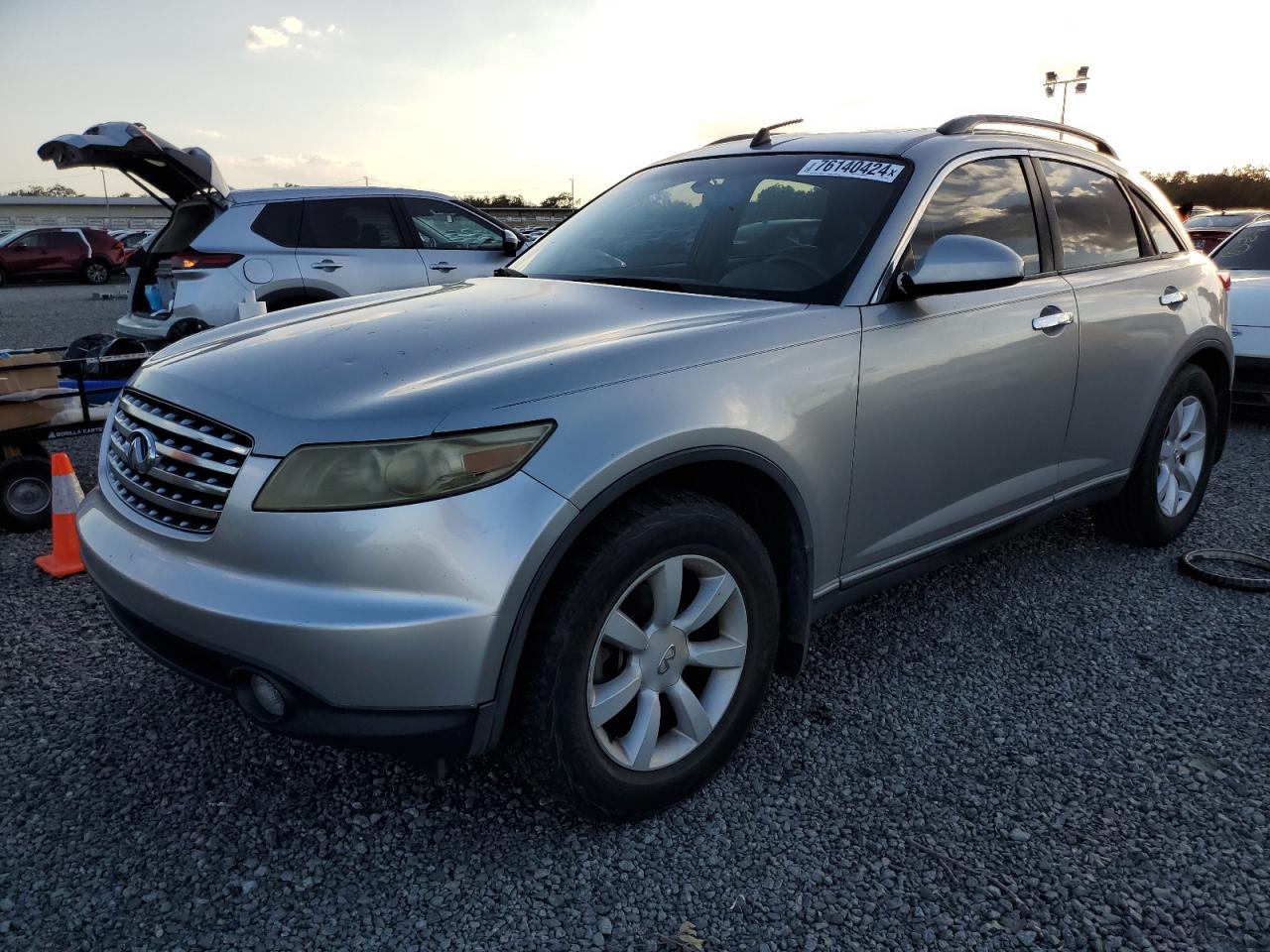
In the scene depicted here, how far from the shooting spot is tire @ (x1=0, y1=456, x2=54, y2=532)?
15.3ft

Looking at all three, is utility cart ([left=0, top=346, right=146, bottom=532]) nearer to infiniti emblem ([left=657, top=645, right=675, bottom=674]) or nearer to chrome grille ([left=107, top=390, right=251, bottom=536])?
chrome grille ([left=107, top=390, right=251, bottom=536])

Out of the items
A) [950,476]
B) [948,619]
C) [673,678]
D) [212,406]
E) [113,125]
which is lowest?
[948,619]

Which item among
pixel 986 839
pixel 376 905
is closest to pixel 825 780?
pixel 986 839

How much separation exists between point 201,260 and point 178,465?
5.49m

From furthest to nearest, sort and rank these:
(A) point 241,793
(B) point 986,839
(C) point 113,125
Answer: (C) point 113,125, (A) point 241,793, (B) point 986,839

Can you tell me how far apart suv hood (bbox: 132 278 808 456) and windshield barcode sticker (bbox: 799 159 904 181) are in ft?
2.31

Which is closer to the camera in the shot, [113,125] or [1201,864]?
[1201,864]

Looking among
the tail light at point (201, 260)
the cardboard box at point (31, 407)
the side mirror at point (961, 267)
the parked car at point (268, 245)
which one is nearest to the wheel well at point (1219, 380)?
the side mirror at point (961, 267)

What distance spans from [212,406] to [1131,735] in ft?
9.01

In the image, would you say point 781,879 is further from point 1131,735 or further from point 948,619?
point 948,619

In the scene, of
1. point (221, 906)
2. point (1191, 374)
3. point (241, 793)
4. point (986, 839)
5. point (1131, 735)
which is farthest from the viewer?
point (1191, 374)

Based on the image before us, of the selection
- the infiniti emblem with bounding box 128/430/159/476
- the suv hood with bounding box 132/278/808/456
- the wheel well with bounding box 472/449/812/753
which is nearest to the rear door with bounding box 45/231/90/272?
the suv hood with bounding box 132/278/808/456

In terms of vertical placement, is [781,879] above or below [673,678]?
below

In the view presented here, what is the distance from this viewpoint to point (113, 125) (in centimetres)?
625
